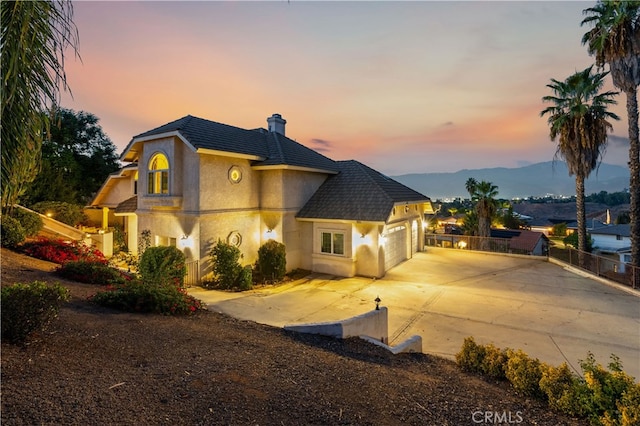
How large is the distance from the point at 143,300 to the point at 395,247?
12806 mm

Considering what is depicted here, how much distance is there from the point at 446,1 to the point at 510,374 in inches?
505

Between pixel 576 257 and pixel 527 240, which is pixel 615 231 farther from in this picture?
pixel 576 257

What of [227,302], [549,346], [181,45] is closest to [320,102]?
[181,45]

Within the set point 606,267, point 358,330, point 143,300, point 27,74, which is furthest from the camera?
point 606,267

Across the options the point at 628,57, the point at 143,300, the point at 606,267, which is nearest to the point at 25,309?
the point at 143,300

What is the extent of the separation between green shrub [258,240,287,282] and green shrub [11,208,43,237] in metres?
10.8

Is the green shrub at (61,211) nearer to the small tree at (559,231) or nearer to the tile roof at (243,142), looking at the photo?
the tile roof at (243,142)

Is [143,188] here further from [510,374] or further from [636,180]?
[636,180]

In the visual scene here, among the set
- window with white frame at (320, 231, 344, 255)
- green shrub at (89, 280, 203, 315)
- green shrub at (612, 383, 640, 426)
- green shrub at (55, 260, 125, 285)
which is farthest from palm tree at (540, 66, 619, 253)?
green shrub at (55, 260, 125, 285)

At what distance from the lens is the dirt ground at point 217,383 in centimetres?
300

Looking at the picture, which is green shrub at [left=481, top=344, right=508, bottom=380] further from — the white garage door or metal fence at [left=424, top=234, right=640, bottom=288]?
metal fence at [left=424, top=234, right=640, bottom=288]

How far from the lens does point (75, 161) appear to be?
2619cm

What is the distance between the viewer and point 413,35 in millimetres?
14133

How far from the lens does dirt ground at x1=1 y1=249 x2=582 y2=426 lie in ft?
9.83
